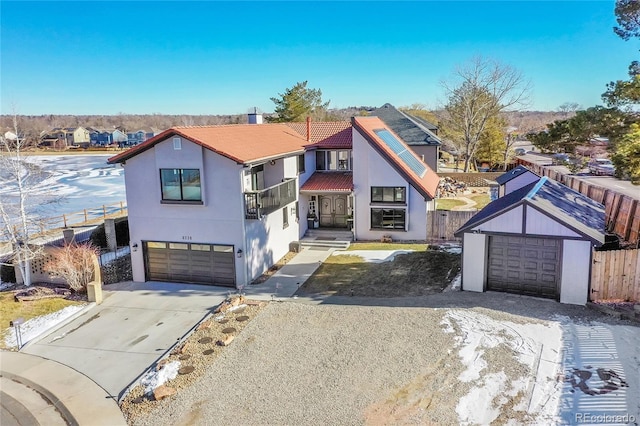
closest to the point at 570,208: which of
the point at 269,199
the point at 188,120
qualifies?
the point at 269,199

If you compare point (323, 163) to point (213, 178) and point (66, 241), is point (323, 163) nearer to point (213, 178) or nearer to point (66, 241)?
point (213, 178)

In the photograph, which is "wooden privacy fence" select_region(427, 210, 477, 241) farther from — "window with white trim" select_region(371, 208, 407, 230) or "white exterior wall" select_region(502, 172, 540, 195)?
"white exterior wall" select_region(502, 172, 540, 195)

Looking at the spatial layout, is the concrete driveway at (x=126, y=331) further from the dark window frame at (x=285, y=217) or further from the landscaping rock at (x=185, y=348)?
the dark window frame at (x=285, y=217)

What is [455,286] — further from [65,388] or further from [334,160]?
[65,388]

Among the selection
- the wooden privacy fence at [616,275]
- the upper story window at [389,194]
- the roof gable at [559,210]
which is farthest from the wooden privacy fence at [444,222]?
the wooden privacy fence at [616,275]

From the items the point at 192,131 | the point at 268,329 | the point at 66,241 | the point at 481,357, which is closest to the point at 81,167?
the point at 66,241

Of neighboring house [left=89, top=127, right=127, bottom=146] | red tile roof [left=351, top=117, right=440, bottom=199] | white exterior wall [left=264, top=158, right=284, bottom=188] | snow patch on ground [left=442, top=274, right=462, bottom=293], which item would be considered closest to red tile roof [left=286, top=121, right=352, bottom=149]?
red tile roof [left=351, top=117, right=440, bottom=199]

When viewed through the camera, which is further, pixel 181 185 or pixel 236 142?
pixel 236 142
